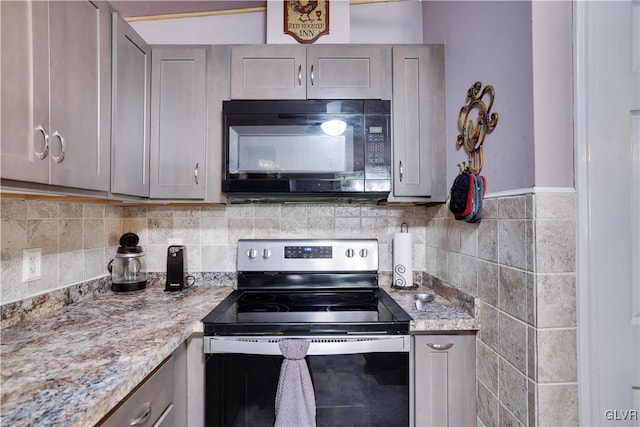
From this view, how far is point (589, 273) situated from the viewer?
2.97 ft

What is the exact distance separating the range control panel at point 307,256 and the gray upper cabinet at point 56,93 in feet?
2.62

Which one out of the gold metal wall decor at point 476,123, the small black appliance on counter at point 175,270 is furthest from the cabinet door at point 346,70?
the small black appliance on counter at point 175,270

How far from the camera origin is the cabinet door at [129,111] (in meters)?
1.26

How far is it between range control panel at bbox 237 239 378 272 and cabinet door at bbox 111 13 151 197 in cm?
63

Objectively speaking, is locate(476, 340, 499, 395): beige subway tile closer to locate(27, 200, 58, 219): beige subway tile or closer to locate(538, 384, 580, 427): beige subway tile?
locate(538, 384, 580, 427): beige subway tile

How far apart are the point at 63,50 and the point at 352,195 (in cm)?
118

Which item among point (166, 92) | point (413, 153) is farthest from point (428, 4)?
point (166, 92)

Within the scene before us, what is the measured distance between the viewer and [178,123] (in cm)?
153

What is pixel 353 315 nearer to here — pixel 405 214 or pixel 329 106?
pixel 405 214

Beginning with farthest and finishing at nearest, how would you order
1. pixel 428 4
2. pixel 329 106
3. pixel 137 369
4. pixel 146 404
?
pixel 428 4 → pixel 329 106 → pixel 146 404 → pixel 137 369

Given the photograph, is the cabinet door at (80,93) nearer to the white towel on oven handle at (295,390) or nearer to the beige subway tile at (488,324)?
the white towel on oven handle at (295,390)

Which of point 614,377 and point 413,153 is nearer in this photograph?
point 614,377

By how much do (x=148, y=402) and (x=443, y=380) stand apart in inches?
42.0

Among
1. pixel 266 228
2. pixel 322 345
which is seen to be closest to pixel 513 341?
pixel 322 345
